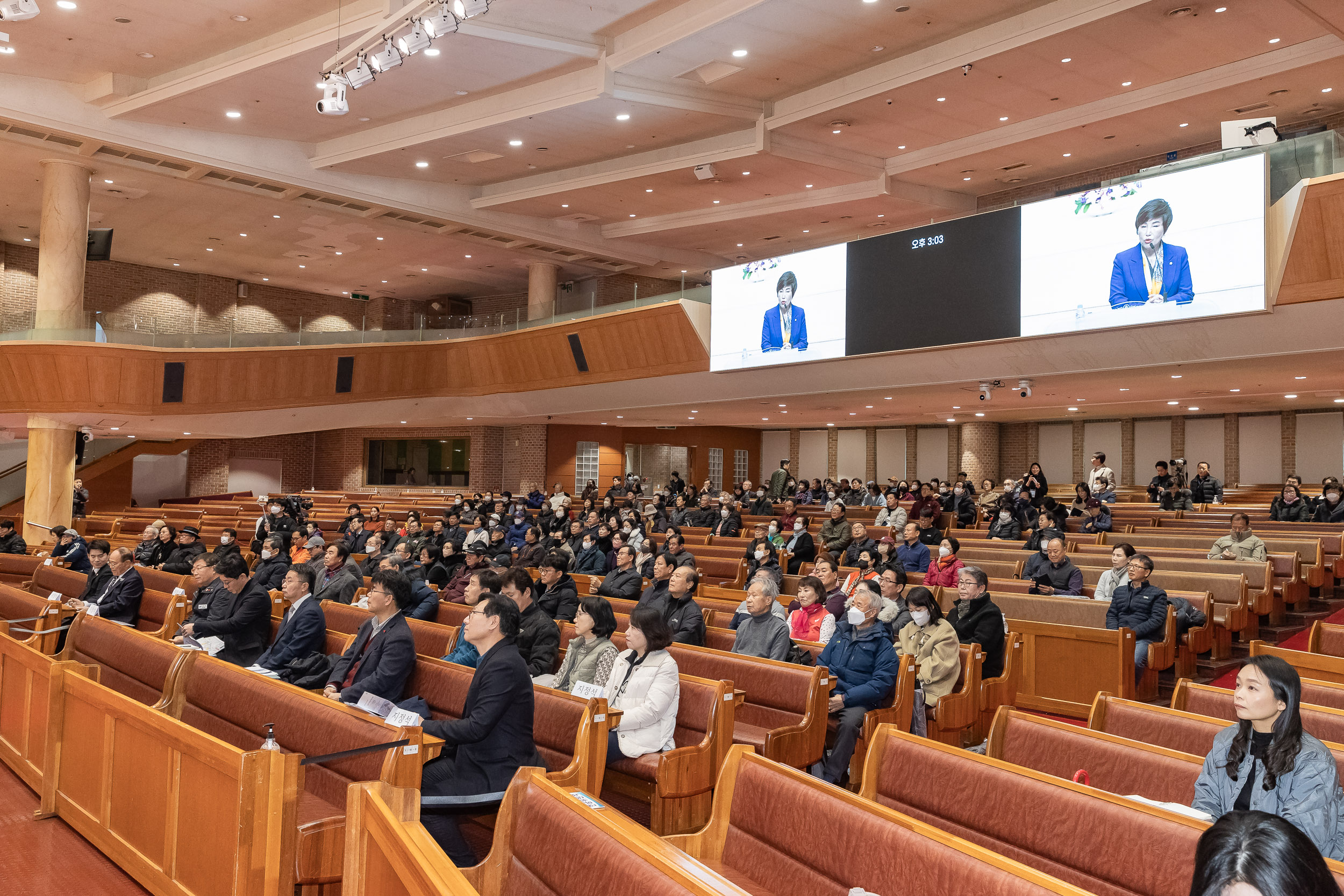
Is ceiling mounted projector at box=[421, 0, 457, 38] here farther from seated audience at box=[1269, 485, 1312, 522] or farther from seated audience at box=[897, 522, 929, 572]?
seated audience at box=[1269, 485, 1312, 522]

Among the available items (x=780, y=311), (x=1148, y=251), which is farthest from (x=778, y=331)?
(x=1148, y=251)

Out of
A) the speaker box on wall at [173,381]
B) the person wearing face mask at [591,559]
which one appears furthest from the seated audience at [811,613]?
the speaker box on wall at [173,381]

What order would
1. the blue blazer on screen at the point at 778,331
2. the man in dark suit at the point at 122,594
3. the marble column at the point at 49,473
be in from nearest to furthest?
the man in dark suit at the point at 122,594 → the blue blazer on screen at the point at 778,331 → the marble column at the point at 49,473

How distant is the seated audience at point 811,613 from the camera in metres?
5.55

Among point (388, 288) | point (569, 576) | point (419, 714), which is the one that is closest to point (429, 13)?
point (569, 576)

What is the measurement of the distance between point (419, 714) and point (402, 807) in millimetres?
1612

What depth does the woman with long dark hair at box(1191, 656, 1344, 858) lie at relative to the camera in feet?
7.95

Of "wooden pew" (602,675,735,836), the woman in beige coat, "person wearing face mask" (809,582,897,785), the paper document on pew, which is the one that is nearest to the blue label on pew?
the paper document on pew

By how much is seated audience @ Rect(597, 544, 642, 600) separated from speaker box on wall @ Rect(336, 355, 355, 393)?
11.0 meters

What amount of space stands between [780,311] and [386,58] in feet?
20.0

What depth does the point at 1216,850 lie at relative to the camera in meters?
1.38

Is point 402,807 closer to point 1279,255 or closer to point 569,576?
point 569,576

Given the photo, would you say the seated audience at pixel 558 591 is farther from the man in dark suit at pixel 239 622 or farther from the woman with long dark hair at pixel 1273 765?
the woman with long dark hair at pixel 1273 765

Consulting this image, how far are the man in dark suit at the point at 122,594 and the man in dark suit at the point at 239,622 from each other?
4.69 feet
